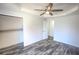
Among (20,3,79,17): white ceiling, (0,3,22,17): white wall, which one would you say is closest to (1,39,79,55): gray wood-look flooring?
(20,3,79,17): white ceiling

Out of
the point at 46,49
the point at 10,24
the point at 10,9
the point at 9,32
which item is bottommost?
the point at 46,49

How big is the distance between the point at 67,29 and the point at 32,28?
2.11 feet

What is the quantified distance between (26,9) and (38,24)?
35cm

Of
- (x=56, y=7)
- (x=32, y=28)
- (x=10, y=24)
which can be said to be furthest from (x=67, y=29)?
(x=10, y=24)

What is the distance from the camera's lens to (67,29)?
1.65m

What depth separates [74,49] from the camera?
64.6 inches

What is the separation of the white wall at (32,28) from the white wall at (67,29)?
0.29 meters

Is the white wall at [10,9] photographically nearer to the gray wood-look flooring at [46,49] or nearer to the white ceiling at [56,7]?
the white ceiling at [56,7]

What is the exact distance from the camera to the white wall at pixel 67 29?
1619mm

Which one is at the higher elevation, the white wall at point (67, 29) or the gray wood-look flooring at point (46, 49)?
the white wall at point (67, 29)

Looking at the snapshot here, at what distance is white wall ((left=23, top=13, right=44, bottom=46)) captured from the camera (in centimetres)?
166

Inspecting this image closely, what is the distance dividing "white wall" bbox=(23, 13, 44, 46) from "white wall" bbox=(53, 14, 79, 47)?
0.29 meters

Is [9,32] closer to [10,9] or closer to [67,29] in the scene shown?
[10,9]

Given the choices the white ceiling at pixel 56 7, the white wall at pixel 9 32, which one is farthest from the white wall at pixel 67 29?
the white wall at pixel 9 32
